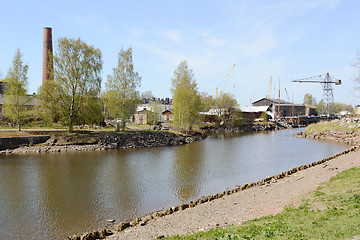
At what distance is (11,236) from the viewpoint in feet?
37.9

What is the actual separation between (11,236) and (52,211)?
2741 mm

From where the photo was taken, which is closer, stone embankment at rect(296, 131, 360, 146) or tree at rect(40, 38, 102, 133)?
tree at rect(40, 38, 102, 133)

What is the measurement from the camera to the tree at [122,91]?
44969mm

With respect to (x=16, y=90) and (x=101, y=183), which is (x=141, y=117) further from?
(x=101, y=183)

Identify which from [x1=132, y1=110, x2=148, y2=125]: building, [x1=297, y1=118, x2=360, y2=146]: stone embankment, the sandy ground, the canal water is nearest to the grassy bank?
the sandy ground

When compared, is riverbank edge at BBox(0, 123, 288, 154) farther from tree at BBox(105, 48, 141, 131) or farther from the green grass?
the green grass

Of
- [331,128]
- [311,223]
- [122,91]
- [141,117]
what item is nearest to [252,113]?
[331,128]

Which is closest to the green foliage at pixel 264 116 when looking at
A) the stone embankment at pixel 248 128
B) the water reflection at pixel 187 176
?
the stone embankment at pixel 248 128

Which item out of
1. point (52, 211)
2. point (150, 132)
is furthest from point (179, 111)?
point (52, 211)

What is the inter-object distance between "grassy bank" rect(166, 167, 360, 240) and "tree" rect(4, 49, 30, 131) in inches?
1462

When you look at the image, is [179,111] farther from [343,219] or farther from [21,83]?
[343,219]

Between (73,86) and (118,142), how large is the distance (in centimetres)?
985

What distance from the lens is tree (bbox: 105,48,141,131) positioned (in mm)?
44969

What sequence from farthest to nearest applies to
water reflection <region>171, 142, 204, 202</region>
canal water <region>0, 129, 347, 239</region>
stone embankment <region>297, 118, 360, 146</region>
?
stone embankment <region>297, 118, 360, 146</region>
water reflection <region>171, 142, 204, 202</region>
canal water <region>0, 129, 347, 239</region>
